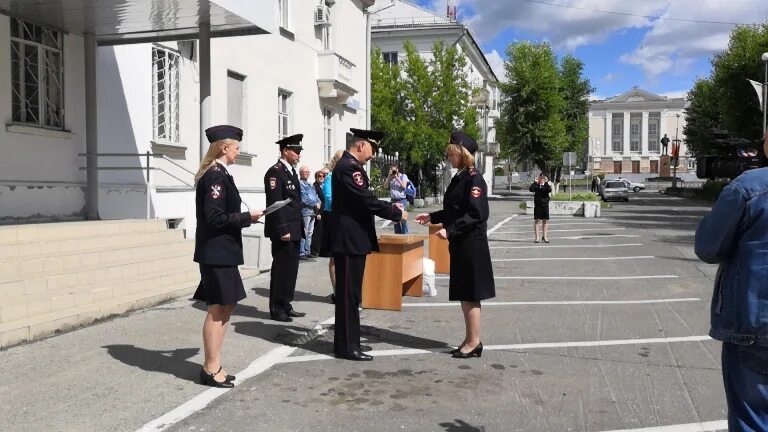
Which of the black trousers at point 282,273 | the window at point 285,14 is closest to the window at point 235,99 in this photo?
the window at point 285,14

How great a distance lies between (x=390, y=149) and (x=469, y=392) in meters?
29.1

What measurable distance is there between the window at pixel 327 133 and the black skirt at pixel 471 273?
15.3 metres

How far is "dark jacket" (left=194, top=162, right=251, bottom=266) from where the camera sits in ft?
16.5

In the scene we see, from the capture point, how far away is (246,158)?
1543 cm

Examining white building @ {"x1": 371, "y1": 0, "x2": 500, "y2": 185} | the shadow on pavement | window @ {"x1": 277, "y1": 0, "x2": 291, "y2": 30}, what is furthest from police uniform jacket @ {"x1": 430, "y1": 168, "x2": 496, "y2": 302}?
white building @ {"x1": 371, "y1": 0, "x2": 500, "y2": 185}

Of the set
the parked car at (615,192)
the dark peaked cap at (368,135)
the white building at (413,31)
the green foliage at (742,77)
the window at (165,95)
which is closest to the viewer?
the dark peaked cap at (368,135)

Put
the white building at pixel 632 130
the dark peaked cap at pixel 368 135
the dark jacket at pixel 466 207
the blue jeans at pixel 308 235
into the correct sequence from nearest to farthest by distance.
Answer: the dark jacket at pixel 466 207 → the dark peaked cap at pixel 368 135 → the blue jeans at pixel 308 235 → the white building at pixel 632 130

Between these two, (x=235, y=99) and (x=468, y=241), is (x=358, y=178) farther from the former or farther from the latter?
(x=235, y=99)

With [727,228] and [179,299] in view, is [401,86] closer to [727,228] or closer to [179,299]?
[179,299]

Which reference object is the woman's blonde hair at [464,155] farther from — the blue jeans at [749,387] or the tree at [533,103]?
the tree at [533,103]

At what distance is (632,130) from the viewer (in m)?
120

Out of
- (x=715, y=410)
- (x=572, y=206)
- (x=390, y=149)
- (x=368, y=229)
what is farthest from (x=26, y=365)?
(x=390, y=149)

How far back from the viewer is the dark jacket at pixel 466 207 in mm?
6004

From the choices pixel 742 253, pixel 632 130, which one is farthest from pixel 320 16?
pixel 632 130
